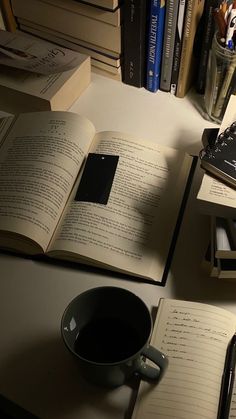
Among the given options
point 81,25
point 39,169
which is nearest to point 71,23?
point 81,25

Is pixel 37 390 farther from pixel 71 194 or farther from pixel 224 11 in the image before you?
pixel 224 11

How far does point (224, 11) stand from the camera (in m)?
0.79

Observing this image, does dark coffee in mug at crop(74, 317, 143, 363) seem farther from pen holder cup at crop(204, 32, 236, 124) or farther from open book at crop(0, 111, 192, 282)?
pen holder cup at crop(204, 32, 236, 124)

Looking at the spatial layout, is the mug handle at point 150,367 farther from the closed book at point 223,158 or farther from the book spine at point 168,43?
the book spine at point 168,43

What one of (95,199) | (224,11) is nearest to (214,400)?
(95,199)

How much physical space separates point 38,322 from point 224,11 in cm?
59

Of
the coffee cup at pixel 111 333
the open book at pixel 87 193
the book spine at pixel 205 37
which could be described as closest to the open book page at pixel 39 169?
the open book at pixel 87 193

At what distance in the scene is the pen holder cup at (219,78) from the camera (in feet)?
2.65

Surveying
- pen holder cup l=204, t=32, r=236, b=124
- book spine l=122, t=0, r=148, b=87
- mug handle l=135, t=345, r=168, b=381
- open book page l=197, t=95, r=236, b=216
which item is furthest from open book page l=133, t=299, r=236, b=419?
book spine l=122, t=0, r=148, b=87

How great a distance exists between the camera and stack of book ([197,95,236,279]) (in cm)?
62

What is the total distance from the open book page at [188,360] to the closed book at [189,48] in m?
0.49

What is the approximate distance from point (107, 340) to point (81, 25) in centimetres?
66

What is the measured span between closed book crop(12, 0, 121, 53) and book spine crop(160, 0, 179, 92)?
0.10 metres

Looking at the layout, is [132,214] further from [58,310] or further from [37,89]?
[37,89]
